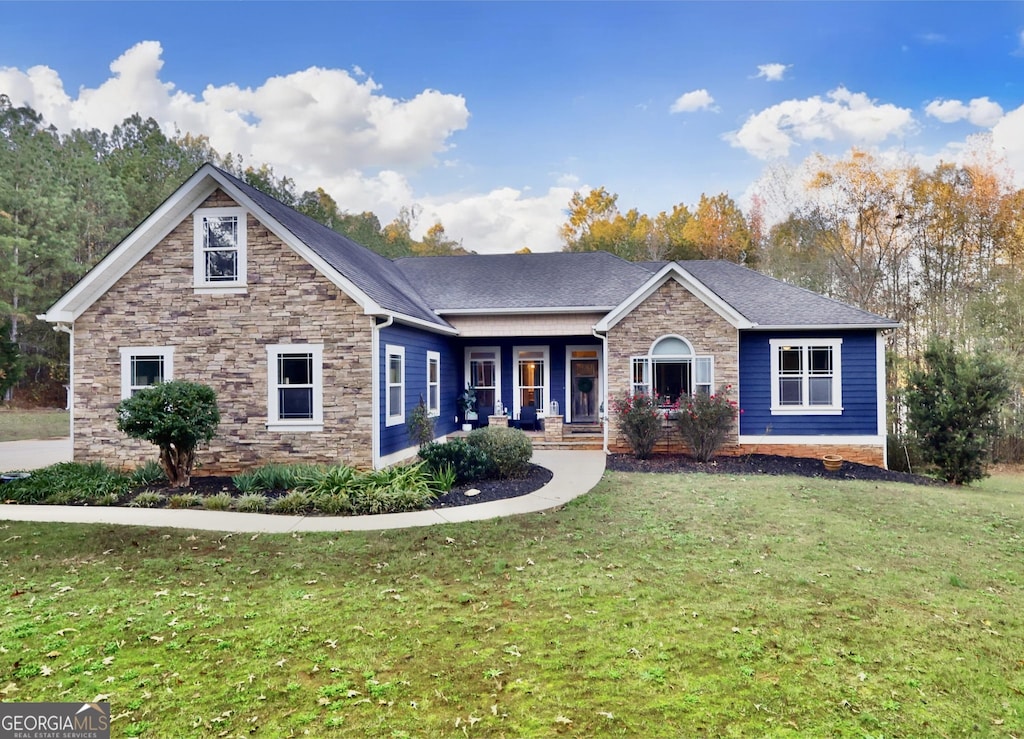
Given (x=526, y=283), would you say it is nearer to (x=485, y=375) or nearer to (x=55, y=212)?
(x=485, y=375)

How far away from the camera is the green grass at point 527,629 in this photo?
3205 millimetres

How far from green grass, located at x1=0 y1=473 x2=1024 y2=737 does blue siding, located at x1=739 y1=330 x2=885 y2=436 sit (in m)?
6.17

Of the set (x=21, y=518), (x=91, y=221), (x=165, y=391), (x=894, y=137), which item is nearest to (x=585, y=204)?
(x=894, y=137)

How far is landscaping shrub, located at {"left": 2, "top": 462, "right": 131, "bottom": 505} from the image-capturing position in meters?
9.03

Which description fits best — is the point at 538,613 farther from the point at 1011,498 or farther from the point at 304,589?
the point at 1011,498

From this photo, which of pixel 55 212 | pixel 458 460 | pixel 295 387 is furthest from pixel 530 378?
pixel 55 212

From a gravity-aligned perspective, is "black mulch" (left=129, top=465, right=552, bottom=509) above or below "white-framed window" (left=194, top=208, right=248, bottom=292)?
below

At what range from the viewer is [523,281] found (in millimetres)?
18062

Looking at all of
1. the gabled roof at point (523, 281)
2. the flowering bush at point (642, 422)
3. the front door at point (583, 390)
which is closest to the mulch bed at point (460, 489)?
the flowering bush at point (642, 422)

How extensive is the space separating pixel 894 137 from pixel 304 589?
29589 millimetres

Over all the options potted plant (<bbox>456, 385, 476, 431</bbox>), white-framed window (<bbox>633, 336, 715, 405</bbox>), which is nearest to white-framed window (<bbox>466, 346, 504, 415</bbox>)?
potted plant (<bbox>456, 385, 476, 431</bbox>)

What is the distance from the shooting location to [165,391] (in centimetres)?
936

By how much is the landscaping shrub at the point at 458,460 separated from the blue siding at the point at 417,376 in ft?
3.66

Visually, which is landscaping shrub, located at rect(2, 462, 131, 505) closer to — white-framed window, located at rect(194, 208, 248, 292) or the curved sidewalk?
the curved sidewalk
